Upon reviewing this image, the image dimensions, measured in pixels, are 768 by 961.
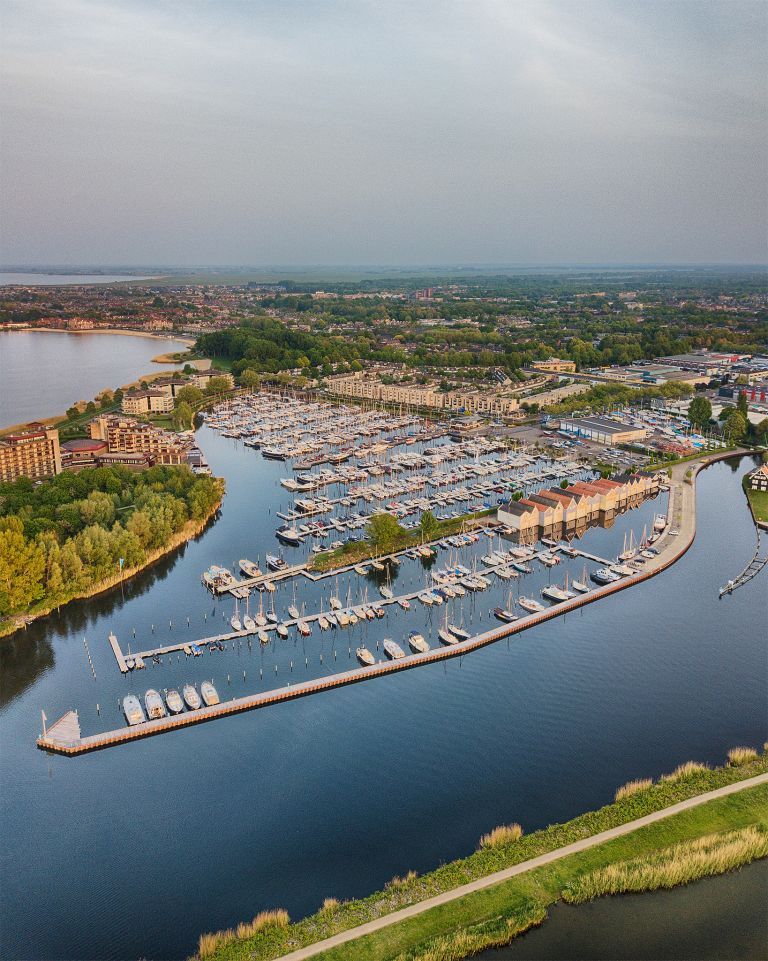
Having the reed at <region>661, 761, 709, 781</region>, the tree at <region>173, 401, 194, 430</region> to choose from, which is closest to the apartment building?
the tree at <region>173, 401, 194, 430</region>

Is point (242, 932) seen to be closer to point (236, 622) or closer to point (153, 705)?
point (153, 705)

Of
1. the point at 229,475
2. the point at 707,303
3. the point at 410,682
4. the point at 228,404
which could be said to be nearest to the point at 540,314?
the point at 707,303

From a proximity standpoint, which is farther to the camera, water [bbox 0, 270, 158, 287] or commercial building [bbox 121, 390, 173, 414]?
water [bbox 0, 270, 158, 287]

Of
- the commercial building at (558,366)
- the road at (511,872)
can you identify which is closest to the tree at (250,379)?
the commercial building at (558,366)

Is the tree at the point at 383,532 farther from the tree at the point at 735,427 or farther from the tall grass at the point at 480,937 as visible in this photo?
the tree at the point at 735,427

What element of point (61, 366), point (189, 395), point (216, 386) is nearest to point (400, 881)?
point (189, 395)

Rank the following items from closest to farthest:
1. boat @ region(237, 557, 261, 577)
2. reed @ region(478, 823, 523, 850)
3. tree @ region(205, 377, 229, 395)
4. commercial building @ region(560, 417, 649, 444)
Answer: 1. reed @ region(478, 823, 523, 850)
2. boat @ region(237, 557, 261, 577)
3. commercial building @ region(560, 417, 649, 444)
4. tree @ region(205, 377, 229, 395)

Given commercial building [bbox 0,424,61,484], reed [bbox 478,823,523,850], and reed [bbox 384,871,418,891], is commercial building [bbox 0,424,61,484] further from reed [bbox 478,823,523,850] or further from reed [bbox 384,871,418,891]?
reed [bbox 478,823,523,850]

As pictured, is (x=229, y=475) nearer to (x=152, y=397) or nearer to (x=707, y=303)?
(x=152, y=397)
